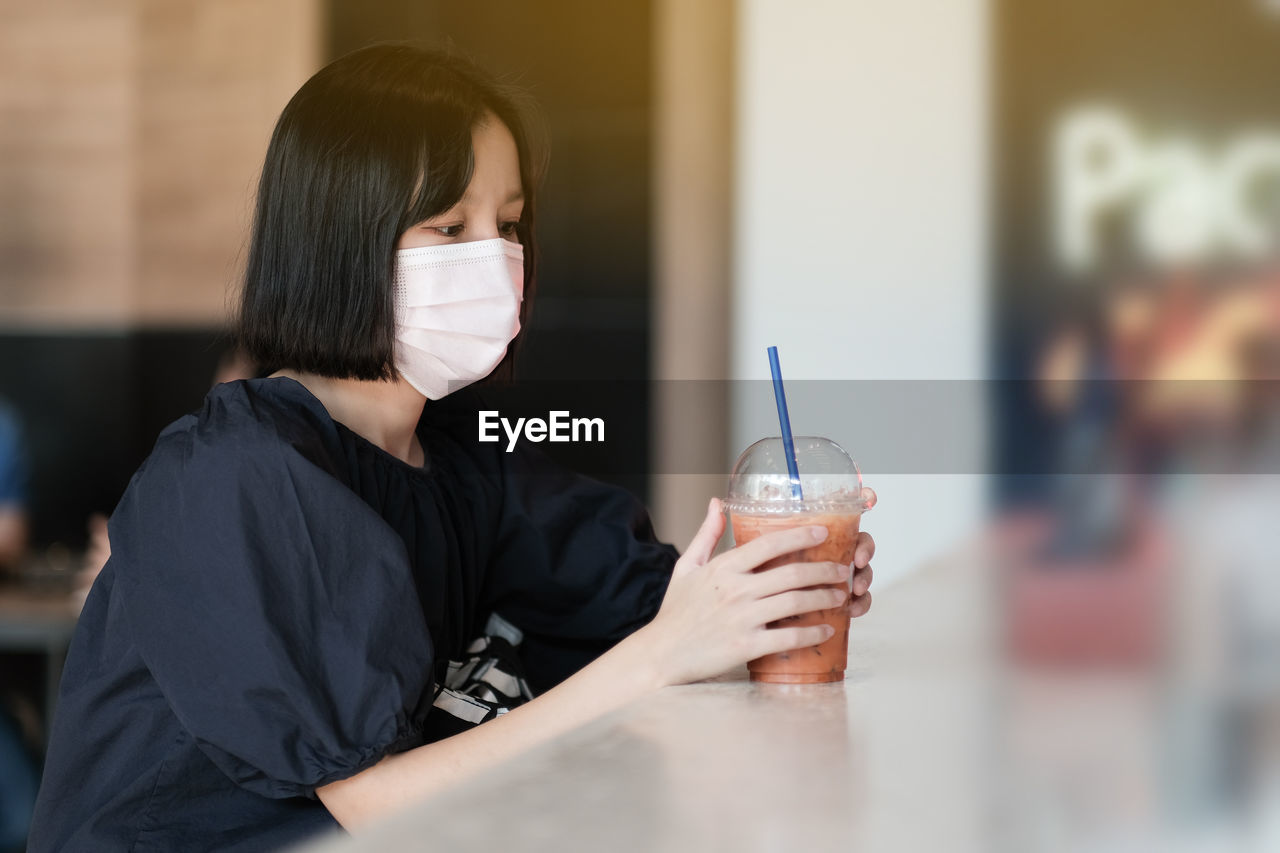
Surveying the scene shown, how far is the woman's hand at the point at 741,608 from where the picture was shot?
0.83m

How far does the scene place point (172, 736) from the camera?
976 millimetres

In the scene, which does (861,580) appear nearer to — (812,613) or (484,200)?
(812,613)

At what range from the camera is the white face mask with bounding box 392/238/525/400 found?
45.8 inches

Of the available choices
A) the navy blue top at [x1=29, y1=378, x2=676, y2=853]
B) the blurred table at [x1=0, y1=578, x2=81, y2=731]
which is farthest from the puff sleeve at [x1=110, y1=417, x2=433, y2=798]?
the blurred table at [x1=0, y1=578, x2=81, y2=731]

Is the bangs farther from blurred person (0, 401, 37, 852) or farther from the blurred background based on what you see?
blurred person (0, 401, 37, 852)

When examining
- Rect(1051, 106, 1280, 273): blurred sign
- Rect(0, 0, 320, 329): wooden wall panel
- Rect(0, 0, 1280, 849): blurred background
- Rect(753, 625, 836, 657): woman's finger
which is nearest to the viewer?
Rect(753, 625, 836, 657): woman's finger

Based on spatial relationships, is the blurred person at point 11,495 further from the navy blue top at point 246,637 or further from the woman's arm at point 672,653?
the woman's arm at point 672,653

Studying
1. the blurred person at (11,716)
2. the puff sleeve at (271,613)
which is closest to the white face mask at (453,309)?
the puff sleeve at (271,613)

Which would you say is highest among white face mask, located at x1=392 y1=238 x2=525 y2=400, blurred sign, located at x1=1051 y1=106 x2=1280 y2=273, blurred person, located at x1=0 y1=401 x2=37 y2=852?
blurred sign, located at x1=1051 y1=106 x2=1280 y2=273

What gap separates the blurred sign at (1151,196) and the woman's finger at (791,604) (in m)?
1.76

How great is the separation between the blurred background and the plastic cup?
0.12 metres

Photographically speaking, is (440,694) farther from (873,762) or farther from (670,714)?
(873,762)

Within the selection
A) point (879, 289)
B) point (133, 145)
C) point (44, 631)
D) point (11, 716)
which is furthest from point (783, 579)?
point (133, 145)

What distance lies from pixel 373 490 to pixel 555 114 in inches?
115
